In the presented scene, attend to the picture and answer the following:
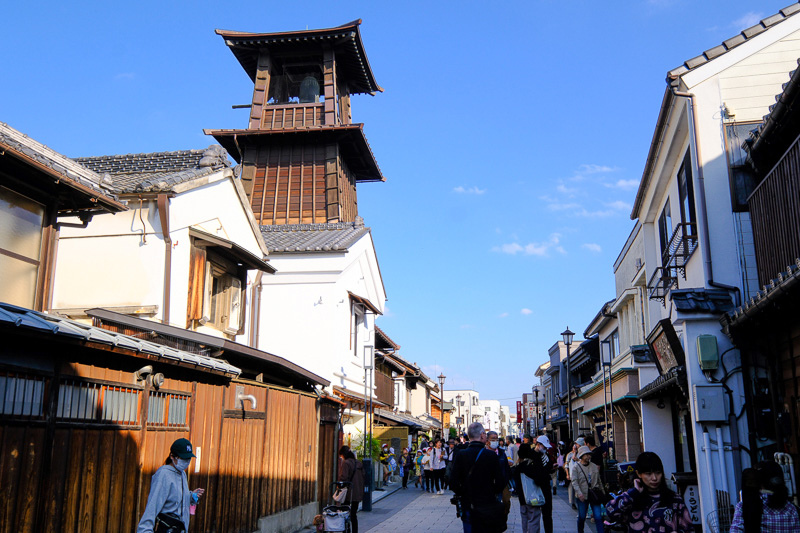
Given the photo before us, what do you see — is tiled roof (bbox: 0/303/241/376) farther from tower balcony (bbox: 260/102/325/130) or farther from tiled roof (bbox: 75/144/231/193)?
tower balcony (bbox: 260/102/325/130)

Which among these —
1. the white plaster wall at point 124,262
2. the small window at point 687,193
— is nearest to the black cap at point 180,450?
the white plaster wall at point 124,262

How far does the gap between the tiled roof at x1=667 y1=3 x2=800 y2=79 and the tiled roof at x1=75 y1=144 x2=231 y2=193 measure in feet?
33.7

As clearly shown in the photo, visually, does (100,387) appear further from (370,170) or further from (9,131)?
(370,170)

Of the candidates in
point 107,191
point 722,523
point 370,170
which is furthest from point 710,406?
point 370,170

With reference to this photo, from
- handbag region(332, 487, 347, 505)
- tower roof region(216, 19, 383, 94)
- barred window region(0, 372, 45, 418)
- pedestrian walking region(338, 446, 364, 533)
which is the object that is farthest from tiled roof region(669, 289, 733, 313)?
tower roof region(216, 19, 383, 94)

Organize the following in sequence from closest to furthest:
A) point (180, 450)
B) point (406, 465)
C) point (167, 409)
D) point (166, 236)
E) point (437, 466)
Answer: point (180, 450) < point (167, 409) < point (166, 236) < point (437, 466) < point (406, 465)

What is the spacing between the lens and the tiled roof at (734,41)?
1110 centimetres

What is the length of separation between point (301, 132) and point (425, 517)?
17.0 m

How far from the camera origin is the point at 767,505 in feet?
17.7

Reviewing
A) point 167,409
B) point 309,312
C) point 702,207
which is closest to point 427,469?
point 309,312

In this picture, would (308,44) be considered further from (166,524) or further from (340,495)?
(166,524)

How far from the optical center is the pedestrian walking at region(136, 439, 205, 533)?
5.89 meters

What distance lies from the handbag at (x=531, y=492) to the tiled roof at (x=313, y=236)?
13.7 meters

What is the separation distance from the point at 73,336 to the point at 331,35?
2461 centimetres
